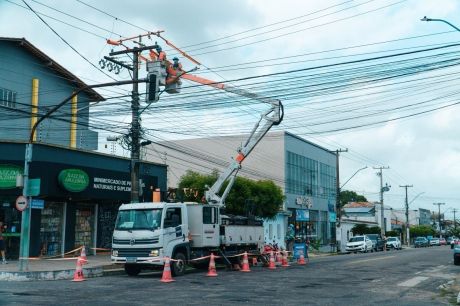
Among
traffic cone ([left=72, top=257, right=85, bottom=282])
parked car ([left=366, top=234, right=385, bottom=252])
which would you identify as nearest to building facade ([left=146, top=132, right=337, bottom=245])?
parked car ([left=366, top=234, right=385, bottom=252])

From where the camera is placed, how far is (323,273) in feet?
70.5

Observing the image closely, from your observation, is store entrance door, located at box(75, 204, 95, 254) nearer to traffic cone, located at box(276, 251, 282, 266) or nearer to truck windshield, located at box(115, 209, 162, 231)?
truck windshield, located at box(115, 209, 162, 231)

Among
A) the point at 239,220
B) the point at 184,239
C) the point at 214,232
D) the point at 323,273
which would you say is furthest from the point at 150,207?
the point at 323,273

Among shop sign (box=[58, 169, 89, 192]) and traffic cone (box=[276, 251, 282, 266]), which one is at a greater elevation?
shop sign (box=[58, 169, 89, 192])

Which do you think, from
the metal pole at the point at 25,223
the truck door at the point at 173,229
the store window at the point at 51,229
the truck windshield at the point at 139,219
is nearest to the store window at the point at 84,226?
the store window at the point at 51,229

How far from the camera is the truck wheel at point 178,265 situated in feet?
64.2

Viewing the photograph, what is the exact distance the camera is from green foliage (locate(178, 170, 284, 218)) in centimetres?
3412

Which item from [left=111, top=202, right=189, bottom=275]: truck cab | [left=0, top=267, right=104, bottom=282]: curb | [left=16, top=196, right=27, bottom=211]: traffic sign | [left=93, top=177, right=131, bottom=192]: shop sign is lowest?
[left=0, top=267, right=104, bottom=282]: curb

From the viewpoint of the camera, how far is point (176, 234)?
65.3 ft

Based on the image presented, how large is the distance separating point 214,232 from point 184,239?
1.92 metres

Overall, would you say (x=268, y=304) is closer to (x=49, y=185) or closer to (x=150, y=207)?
(x=150, y=207)

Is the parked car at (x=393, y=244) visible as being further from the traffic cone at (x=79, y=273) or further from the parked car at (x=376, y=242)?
the traffic cone at (x=79, y=273)

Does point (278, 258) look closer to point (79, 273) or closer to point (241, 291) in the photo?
point (79, 273)

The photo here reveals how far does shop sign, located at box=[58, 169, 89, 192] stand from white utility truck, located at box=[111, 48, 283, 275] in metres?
6.61
